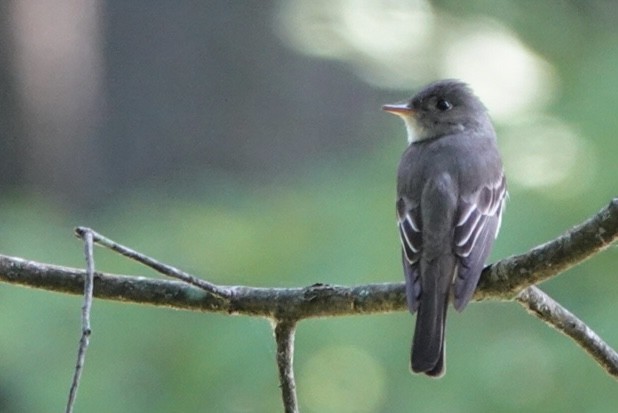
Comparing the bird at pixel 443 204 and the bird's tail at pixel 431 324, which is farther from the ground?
the bird at pixel 443 204

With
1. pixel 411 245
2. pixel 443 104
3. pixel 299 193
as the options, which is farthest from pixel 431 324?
pixel 299 193

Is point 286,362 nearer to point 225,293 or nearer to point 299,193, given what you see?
point 225,293

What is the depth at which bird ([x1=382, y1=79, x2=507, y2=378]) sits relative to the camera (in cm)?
389

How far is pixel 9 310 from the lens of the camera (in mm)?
6113

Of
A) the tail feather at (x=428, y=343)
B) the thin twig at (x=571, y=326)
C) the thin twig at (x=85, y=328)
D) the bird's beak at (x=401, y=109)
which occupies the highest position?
the bird's beak at (x=401, y=109)

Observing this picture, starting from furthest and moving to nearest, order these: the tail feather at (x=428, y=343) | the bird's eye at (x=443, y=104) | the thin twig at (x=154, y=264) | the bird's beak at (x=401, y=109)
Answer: the bird's eye at (x=443, y=104), the bird's beak at (x=401, y=109), the tail feather at (x=428, y=343), the thin twig at (x=154, y=264)

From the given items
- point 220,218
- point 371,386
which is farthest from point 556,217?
point 220,218

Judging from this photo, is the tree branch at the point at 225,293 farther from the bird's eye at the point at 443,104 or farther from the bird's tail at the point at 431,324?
the bird's eye at the point at 443,104

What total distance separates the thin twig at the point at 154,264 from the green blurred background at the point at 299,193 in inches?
79.7

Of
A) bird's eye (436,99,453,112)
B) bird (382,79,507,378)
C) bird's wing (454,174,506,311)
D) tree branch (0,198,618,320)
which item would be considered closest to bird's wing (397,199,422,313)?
bird (382,79,507,378)

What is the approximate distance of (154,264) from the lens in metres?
3.15

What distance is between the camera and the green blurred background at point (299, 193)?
5.55 m

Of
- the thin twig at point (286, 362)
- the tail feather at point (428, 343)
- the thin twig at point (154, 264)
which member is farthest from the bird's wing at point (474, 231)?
the thin twig at point (154, 264)

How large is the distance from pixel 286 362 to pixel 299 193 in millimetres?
3482
